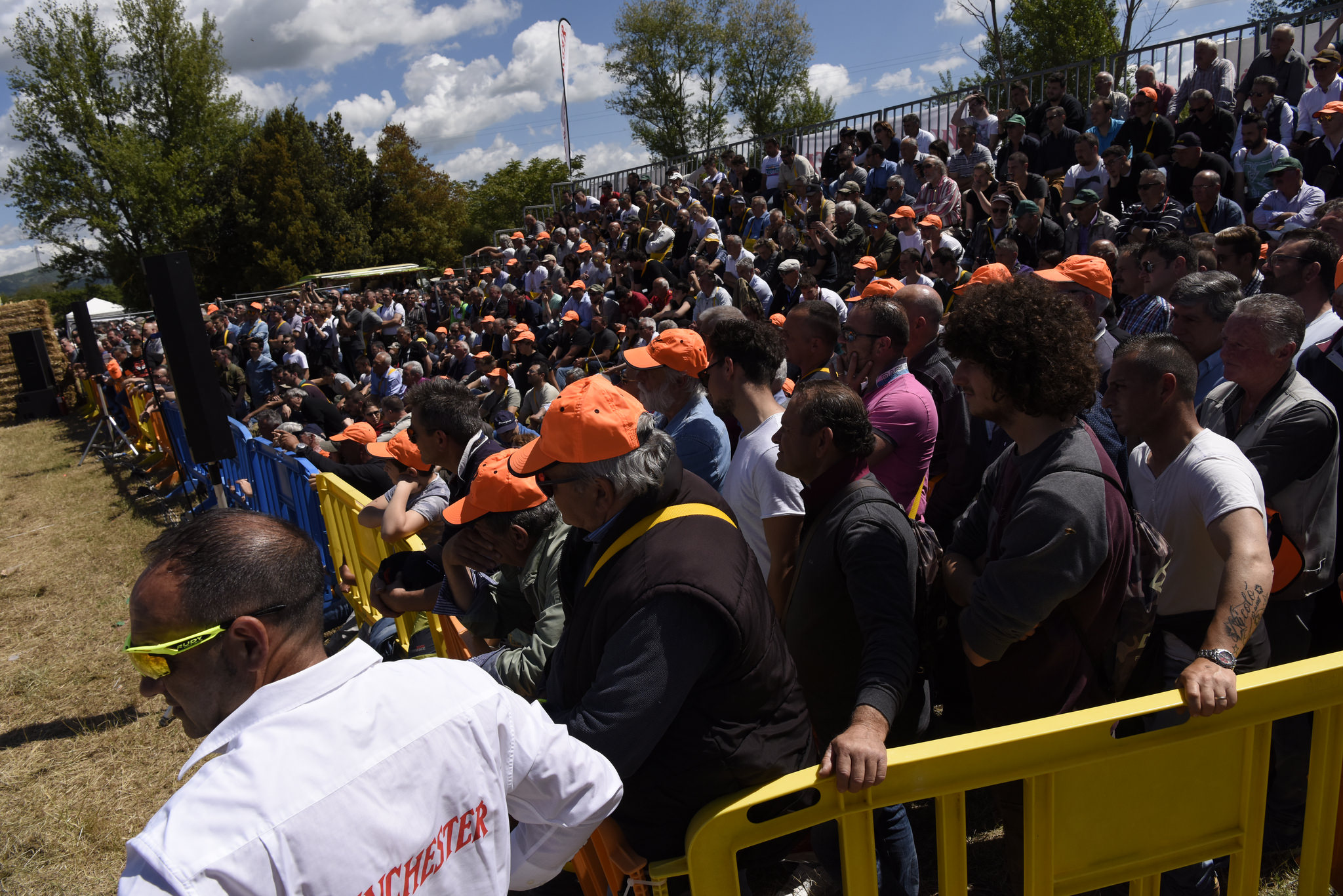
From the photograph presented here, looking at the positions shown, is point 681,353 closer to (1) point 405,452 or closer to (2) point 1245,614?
(1) point 405,452

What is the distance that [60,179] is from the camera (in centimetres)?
4197

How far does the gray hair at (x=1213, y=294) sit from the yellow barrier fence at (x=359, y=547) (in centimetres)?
352

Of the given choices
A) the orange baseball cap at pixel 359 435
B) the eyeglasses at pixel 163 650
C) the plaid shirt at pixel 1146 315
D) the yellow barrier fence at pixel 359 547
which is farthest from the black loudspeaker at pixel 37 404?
the eyeglasses at pixel 163 650

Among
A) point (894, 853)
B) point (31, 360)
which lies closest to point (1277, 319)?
point (894, 853)

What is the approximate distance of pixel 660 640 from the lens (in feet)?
5.51

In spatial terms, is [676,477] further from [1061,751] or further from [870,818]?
[1061,751]

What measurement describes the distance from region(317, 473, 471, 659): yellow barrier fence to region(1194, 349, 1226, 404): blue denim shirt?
345cm

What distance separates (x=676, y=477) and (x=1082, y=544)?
0.98m

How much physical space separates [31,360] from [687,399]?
25737 millimetres

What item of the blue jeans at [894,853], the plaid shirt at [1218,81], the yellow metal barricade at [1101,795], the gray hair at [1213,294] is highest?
the plaid shirt at [1218,81]

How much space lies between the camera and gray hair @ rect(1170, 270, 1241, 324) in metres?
3.36

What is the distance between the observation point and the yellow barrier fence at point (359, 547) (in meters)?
3.99

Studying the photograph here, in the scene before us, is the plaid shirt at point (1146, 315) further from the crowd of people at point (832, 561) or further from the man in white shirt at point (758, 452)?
the man in white shirt at point (758, 452)

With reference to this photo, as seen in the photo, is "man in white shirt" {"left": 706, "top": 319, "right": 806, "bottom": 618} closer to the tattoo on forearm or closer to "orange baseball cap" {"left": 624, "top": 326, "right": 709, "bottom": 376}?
"orange baseball cap" {"left": 624, "top": 326, "right": 709, "bottom": 376}
